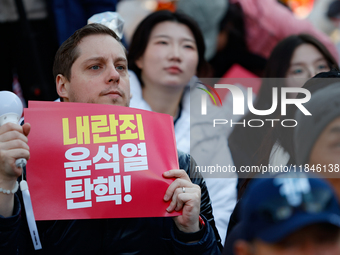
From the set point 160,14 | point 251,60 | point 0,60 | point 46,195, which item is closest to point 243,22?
point 251,60

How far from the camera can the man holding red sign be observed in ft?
5.85

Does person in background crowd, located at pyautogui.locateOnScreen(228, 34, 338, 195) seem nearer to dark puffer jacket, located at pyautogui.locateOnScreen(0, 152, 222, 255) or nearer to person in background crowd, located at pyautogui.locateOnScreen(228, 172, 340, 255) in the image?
dark puffer jacket, located at pyautogui.locateOnScreen(0, 152, 222, 255)

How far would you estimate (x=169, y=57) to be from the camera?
3.71 m

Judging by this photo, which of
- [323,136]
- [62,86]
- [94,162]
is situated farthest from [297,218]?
[62,86]

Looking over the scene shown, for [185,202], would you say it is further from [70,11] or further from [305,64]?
[70,11]

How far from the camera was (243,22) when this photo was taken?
5176 mm

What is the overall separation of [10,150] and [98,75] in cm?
72

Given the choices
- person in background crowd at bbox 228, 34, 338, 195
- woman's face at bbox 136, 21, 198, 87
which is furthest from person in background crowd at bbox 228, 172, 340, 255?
woman's face at bbox 136, 21, 198, 87

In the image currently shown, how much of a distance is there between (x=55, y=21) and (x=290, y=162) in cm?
254

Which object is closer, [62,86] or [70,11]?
[62,86]

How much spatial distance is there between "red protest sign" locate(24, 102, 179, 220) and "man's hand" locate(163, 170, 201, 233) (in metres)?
0.04

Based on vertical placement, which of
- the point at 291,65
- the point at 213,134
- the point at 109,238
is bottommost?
the point at 213,134

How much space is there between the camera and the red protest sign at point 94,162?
189cm

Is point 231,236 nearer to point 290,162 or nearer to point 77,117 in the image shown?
point 290,162
